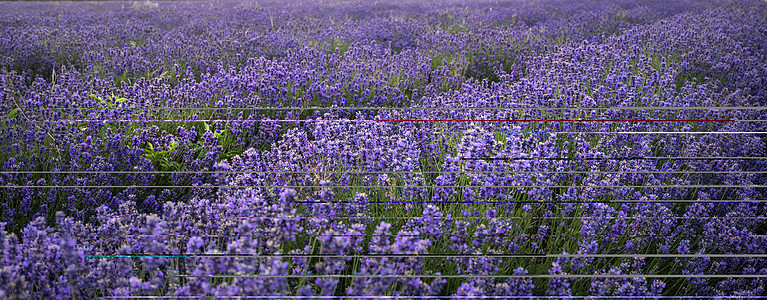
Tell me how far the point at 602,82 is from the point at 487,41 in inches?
110

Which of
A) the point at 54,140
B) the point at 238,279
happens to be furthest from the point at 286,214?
the point at 54,140

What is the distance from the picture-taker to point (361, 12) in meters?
11.6

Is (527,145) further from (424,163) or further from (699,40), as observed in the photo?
(699,40)

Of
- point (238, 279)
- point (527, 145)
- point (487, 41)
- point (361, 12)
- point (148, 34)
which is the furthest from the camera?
point (361, 12)

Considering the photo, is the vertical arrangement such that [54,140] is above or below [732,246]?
above

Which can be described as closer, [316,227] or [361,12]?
[316,227]

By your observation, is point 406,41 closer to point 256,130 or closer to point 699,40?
point 699,40

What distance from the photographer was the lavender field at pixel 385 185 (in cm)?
148

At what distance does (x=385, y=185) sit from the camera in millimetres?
2283

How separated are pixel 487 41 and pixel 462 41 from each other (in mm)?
342

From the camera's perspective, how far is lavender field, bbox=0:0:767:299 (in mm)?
1480

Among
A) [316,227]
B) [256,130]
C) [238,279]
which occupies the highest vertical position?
[238,279]

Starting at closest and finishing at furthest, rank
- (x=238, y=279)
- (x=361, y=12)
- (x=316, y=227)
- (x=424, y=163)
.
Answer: (x=238, y=279) < (x=316, y=227) < (x=424, y=163) < (x=361, y=12)

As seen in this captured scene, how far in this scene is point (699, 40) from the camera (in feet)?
20.8
